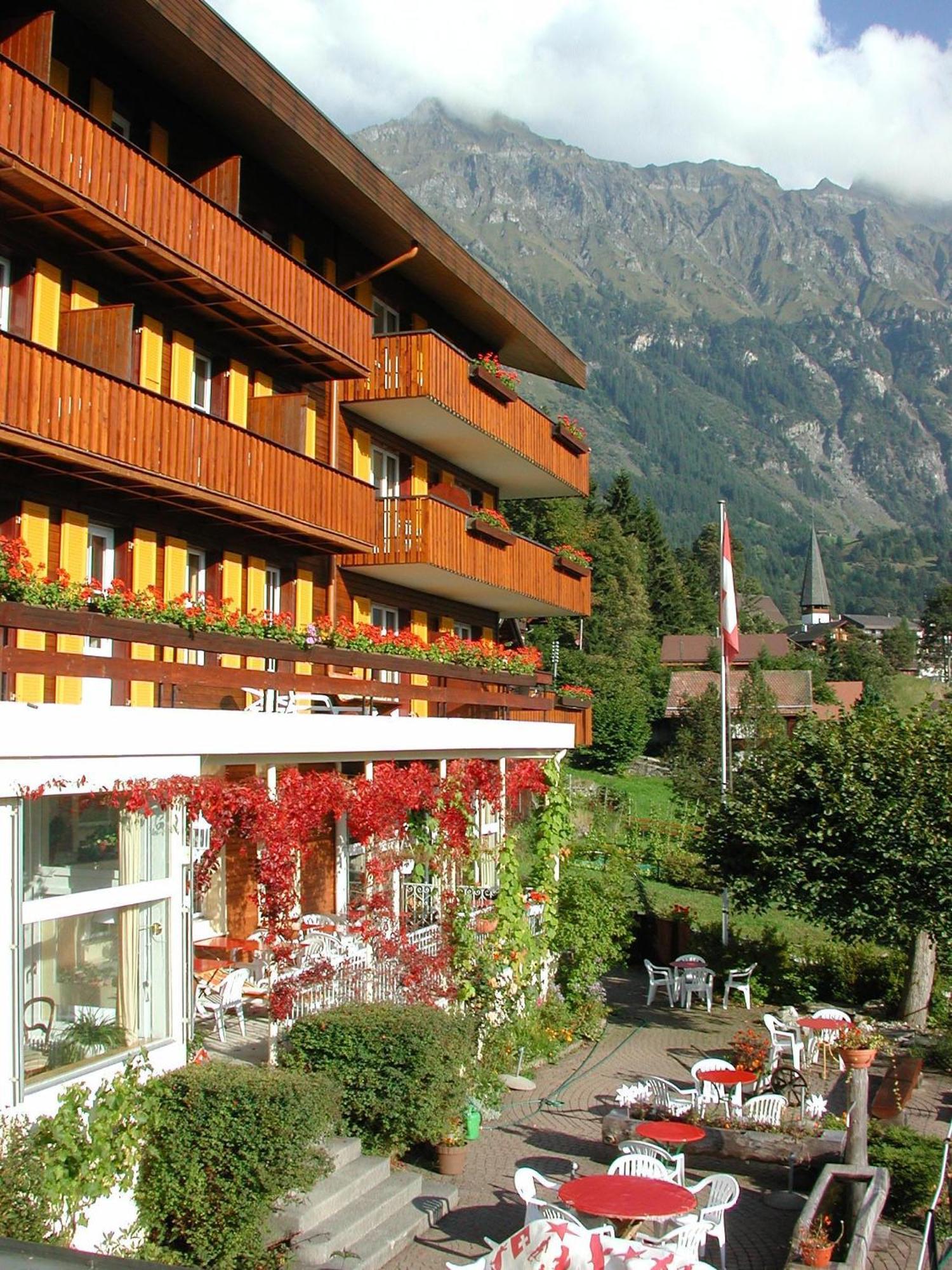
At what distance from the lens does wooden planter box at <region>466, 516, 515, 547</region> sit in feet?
74.6

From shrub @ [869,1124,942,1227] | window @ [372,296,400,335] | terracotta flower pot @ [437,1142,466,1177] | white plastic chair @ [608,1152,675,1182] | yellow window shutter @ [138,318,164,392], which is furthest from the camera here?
window @ [372,296,400,335]

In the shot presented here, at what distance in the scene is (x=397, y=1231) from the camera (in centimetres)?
1060

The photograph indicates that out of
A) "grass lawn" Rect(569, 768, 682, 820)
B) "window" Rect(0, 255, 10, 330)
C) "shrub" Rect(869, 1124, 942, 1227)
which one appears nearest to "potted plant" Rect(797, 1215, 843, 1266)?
"shrub" Rect(869, 1124, 942, 1227)

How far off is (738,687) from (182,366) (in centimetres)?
6046

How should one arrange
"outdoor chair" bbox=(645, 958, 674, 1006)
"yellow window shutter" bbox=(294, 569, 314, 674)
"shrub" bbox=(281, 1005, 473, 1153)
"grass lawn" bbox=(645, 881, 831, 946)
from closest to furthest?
1. "shrub" bbox=(281, 1005, 473, 1153)
2. "yellow window shutter" bbox=(294, 569, 314, 674)
3. "outdoor chair" bbox=(645, 958, 674, 1006)
4. "grass lawn" bbox=(645, 881, 831, 946)

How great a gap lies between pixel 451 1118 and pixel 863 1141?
3.66m

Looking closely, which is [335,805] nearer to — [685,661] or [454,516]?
[454,516]

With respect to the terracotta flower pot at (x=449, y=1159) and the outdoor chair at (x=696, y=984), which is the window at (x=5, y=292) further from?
the outdoor chair at (x=696, y=984)

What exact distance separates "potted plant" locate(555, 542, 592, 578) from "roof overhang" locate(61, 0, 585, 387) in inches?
181

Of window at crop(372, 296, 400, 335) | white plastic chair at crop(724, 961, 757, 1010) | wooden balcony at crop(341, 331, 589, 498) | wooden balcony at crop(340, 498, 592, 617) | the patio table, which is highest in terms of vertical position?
window at crop(372, 296, 400, 335)

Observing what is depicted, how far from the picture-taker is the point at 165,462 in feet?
48.2

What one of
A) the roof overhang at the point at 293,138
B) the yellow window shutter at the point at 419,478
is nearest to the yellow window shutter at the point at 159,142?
the roof overhang at the point at 293,138

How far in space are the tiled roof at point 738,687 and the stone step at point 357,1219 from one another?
5819 cm

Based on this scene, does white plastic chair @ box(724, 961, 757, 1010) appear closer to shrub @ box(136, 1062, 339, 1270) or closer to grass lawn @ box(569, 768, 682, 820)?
shrub @ box(136, 1062, 339, 1270)
